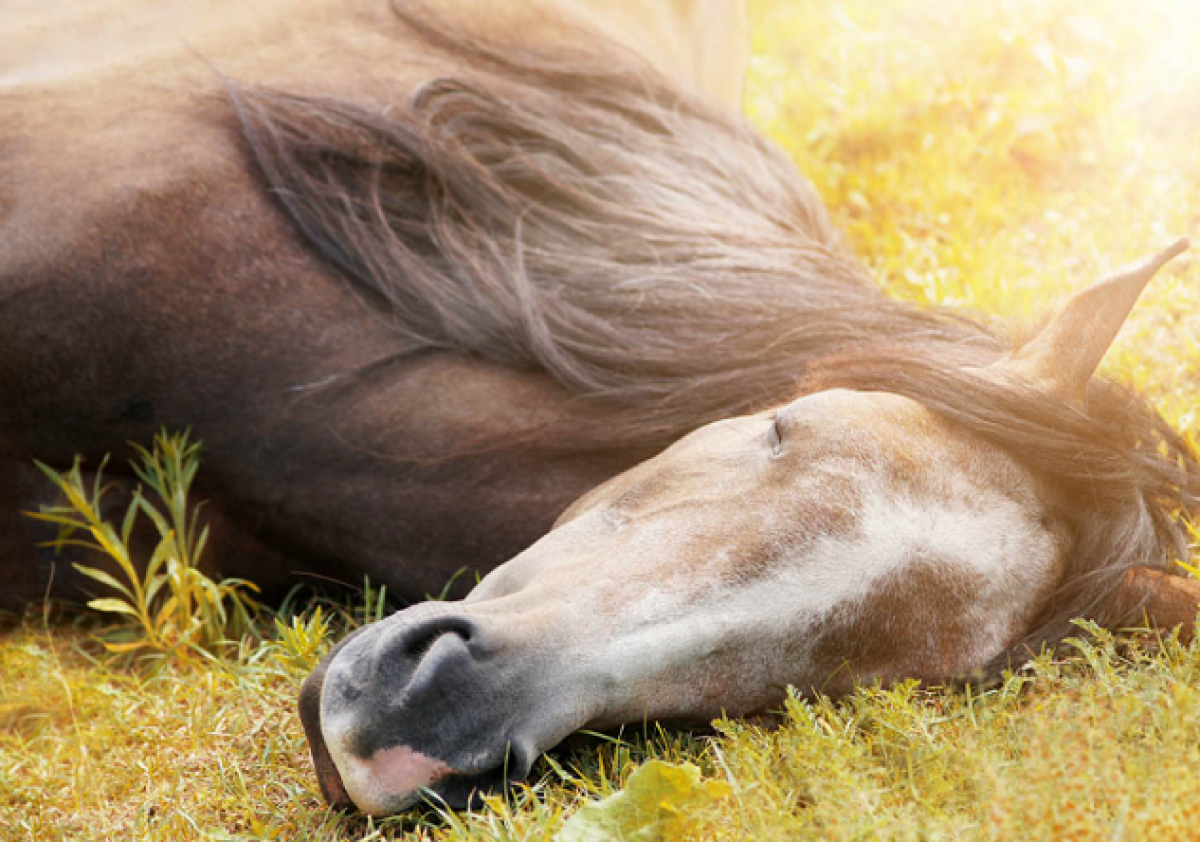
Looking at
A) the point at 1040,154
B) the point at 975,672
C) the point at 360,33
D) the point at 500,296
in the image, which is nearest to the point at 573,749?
the point at 975,672

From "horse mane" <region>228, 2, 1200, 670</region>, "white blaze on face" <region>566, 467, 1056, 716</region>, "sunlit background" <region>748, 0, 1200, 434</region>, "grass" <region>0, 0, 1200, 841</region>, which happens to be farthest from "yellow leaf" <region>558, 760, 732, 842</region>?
"sunlit background" <region>748, 0, 1200, 434</region>

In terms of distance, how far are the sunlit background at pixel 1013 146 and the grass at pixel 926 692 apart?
10 millimetres

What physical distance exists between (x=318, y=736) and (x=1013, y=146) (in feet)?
11.8

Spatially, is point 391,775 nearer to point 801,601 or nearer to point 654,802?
point 654,802

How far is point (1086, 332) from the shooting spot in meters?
2.09

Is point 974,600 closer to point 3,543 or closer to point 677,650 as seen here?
point 677,650

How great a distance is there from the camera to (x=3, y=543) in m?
2.70

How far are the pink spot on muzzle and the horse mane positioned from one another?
33.6 inches

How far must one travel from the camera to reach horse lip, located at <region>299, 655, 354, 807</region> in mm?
1694

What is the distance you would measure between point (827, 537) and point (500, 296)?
3.22 feet

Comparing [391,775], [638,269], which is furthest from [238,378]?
[391,775]

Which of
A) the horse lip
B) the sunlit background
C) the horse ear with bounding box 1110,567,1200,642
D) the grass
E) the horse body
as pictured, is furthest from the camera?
the sunlit background

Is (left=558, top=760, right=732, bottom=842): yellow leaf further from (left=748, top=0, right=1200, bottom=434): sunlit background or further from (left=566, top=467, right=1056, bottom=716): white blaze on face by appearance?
(left=748, top=0, right=1200, bottom=434): sunlit background

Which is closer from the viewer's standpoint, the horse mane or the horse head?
the horse head
